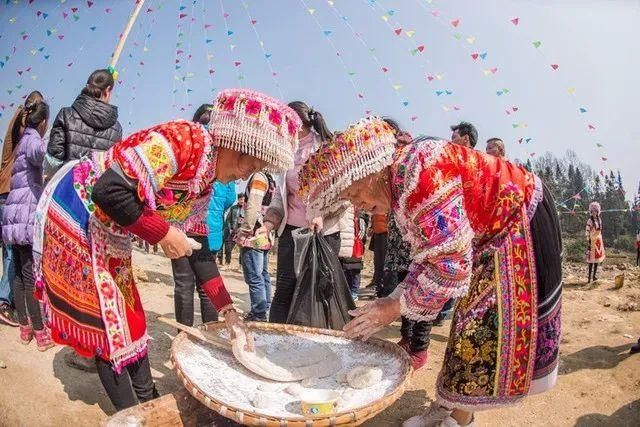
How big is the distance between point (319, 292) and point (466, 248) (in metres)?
1.28

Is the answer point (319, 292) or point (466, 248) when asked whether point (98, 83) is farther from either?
point (466, 248)

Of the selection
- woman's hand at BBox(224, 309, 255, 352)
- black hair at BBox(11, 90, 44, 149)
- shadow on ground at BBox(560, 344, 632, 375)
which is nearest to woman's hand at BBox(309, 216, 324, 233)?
woman's hand at BBox(224, 309, 255, 352)

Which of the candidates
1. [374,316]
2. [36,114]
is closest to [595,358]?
[374,316]

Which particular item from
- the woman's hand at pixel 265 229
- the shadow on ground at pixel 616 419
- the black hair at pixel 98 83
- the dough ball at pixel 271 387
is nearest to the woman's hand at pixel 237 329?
the dough ball at pixel 271 387

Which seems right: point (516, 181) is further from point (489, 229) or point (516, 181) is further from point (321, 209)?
point (321, 209)

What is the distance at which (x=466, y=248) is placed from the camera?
1.68 m

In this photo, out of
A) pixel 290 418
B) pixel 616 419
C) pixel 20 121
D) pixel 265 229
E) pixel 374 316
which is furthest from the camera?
pixel 20 121

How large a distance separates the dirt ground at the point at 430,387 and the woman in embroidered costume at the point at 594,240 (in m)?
4.15

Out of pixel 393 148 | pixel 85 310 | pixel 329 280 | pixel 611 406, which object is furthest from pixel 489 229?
pixel 611 406

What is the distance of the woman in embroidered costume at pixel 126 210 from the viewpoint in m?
1.68

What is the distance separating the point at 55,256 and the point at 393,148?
1420mm

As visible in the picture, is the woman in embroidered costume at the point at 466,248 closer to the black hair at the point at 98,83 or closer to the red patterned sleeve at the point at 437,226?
the red patterned sleeve at the point at 437,226

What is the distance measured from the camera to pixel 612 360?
359 cm

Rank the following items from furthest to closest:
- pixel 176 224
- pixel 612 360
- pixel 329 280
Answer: pixel 612 360 → pixel 329 280 → pixel 176 224
